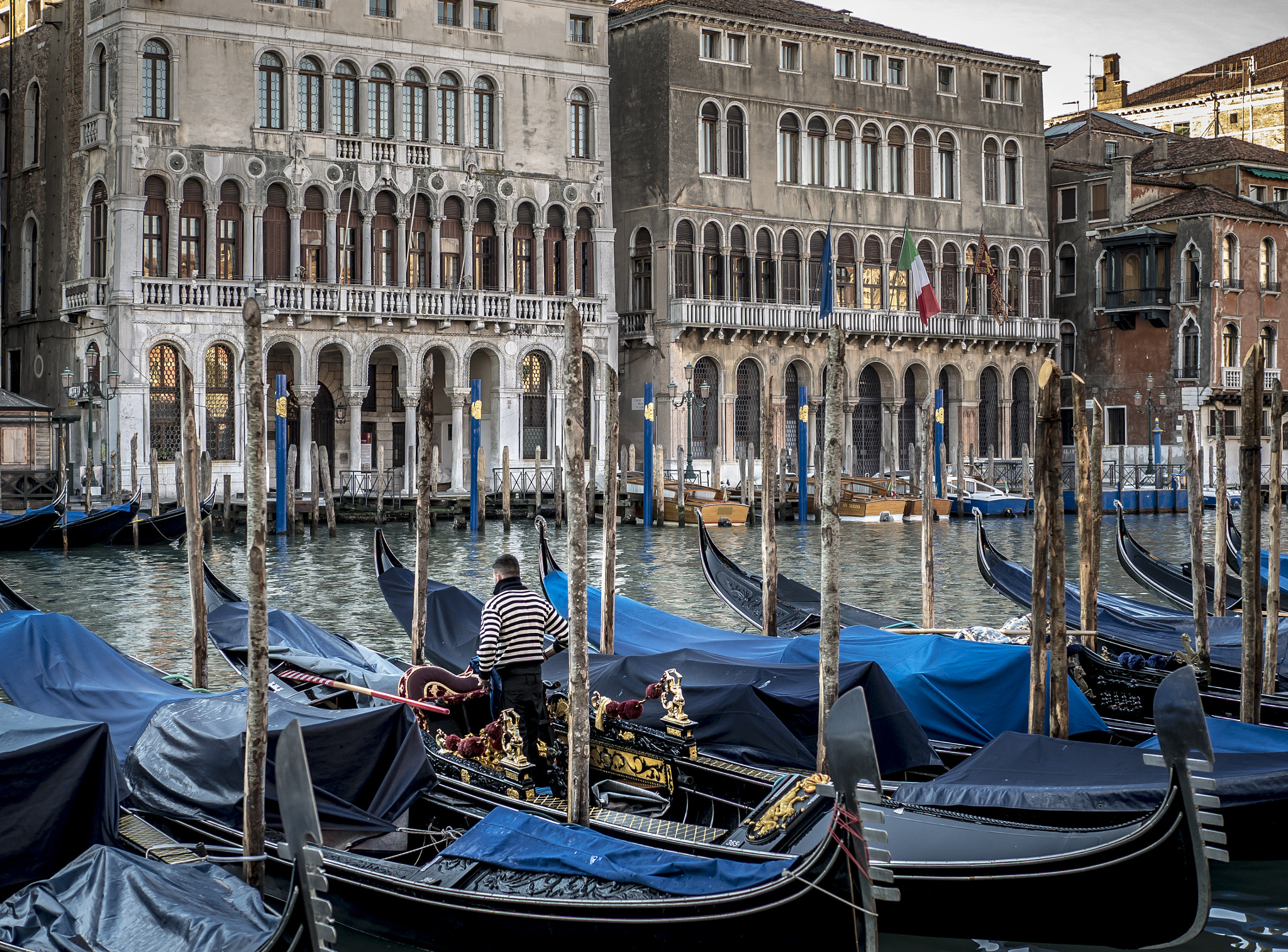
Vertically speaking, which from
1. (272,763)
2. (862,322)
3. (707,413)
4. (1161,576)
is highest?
(862,322)

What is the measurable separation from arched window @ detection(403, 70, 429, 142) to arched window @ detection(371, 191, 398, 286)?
0.96 m

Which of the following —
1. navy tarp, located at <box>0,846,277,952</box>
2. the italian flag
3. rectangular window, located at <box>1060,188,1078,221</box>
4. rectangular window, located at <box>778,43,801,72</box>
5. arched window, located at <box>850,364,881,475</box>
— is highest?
rectangular window, located at <box>778,43,801,72</box>

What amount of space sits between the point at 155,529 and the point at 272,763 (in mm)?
13033

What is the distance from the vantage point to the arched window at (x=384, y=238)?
21.9m

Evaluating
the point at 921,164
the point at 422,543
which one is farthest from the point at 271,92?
the point at 422,543

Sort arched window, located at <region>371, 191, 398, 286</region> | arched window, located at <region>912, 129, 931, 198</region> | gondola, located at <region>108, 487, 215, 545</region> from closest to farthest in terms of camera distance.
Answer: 1. gondola, located at <region>108, 487, 215, 545</region>
2. arched window, located at <region>371, 191, 398, 286</region>
3. arched window, located at <region>912, 129, 931, 198</region>

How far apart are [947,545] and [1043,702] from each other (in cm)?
1275

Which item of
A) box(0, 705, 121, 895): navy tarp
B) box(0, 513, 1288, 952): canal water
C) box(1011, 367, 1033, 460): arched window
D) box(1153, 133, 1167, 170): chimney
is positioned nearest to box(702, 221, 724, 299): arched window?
box(0, 513, 1288, 952): canal water

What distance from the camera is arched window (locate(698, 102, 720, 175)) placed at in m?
24.1

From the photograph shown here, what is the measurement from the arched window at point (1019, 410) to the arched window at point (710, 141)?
6978 millimetres

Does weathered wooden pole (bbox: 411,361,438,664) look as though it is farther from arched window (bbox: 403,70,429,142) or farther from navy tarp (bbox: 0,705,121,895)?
arched window (bbox: 403,70,429,142)

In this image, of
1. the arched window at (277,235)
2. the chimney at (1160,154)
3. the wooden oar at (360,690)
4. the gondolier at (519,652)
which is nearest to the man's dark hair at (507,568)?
the gondolier at (519,652)

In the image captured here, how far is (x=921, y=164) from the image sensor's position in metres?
26.4

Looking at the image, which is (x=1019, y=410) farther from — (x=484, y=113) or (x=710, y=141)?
(x=484, y=113)
